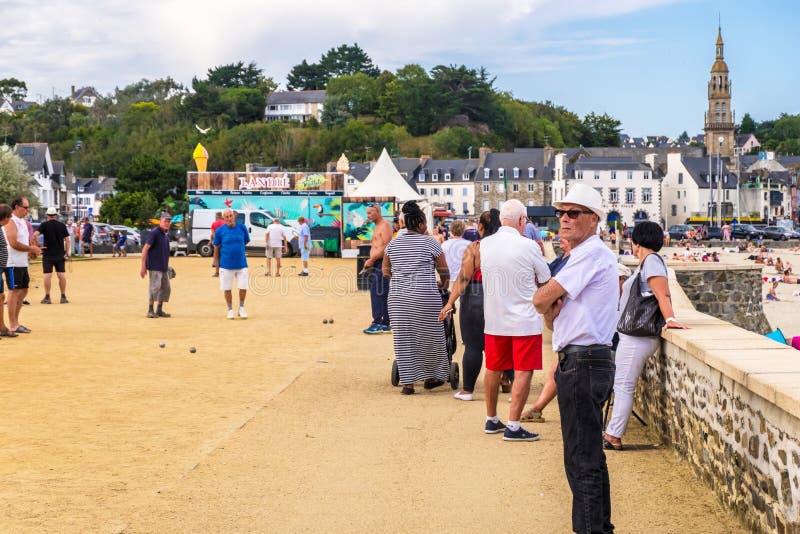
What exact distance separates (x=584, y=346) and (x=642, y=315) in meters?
2.43

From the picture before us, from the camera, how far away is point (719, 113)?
14475 centimetres

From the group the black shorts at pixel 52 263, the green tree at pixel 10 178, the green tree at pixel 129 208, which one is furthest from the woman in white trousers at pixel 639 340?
the green tree at pixel 129 208

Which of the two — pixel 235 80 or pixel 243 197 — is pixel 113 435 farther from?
pixel 235 80

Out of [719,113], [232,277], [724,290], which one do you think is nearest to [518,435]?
[232,277]

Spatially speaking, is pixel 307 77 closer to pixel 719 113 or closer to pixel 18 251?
pixel 719 113

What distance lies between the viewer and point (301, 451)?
730cm

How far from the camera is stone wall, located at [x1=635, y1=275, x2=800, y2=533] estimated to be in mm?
4543

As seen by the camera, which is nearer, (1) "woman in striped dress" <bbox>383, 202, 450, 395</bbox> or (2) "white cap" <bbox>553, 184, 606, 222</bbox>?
(2) "white cap" <bbox>553, 184, 606, 222</bbox>

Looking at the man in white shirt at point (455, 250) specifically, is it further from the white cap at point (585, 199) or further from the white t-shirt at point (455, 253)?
the white cap at point (585, 199)

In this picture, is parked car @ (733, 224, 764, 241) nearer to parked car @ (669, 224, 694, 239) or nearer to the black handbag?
parked car @ (669, 224, 694, 239)

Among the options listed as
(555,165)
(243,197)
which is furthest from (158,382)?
(555,165)

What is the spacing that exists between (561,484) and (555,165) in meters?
106

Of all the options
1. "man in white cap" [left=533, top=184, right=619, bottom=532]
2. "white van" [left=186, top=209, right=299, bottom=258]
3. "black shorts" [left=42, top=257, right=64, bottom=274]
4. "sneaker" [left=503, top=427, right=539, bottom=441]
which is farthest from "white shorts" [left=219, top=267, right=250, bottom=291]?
"white van" [left=186, top=209, right=299, bottom=258]

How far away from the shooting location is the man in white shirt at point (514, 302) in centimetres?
746
